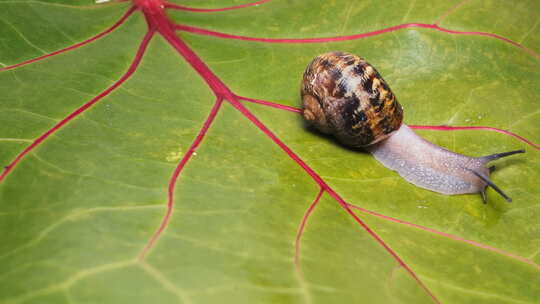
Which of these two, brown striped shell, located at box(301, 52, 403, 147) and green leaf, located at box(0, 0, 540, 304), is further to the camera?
brown striped shell, located at box(301, 52, 403, 147)

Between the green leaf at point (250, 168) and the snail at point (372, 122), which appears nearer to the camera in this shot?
the green leaf at point (250, 168)

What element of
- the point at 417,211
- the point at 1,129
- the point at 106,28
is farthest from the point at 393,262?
A: the point at 106,28

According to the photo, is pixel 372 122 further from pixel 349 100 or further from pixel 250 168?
pixel 250 168

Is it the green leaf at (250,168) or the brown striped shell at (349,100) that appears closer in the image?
the green leaf at (250,168)

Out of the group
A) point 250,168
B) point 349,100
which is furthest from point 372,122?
point 250,168

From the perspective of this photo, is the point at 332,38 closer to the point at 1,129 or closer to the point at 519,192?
the point at 519,192
